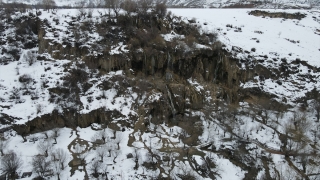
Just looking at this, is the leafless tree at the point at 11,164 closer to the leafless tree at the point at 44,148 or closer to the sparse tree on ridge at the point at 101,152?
the leafless tree at the point at 44,148

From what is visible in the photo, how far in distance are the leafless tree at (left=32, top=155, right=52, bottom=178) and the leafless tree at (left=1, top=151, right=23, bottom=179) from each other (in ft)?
4.37

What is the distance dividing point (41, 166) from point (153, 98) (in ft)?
49.9

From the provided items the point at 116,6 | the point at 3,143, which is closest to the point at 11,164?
the point at 3,143

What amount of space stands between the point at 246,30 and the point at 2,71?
1664 inches

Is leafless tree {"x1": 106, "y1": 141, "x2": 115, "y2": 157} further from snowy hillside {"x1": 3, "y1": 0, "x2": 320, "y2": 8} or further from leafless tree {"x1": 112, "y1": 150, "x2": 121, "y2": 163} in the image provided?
snowy hillside {"x1": 3, "y1": 0, "x2": 320, "y2": 8}

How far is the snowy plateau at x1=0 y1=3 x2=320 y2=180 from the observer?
923 inches

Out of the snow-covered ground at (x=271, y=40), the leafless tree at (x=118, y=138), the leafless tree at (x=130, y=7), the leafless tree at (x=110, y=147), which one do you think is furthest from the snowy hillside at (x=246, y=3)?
the leafless tree at (x=110, y=147)

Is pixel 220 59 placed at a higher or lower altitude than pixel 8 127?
higher

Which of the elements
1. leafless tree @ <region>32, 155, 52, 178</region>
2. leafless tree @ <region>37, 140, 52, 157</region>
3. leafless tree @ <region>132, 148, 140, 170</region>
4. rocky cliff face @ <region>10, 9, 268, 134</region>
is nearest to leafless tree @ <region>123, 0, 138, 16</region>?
rocky cliff face @ <region>10, 9, 268, 134</region>

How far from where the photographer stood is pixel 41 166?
68.2ft

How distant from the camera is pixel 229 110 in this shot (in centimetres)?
3027

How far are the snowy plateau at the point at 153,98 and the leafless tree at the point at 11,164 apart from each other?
168mm

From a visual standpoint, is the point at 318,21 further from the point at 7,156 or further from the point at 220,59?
the point at 7,156

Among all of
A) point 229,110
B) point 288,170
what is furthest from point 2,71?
→ point 288,170
